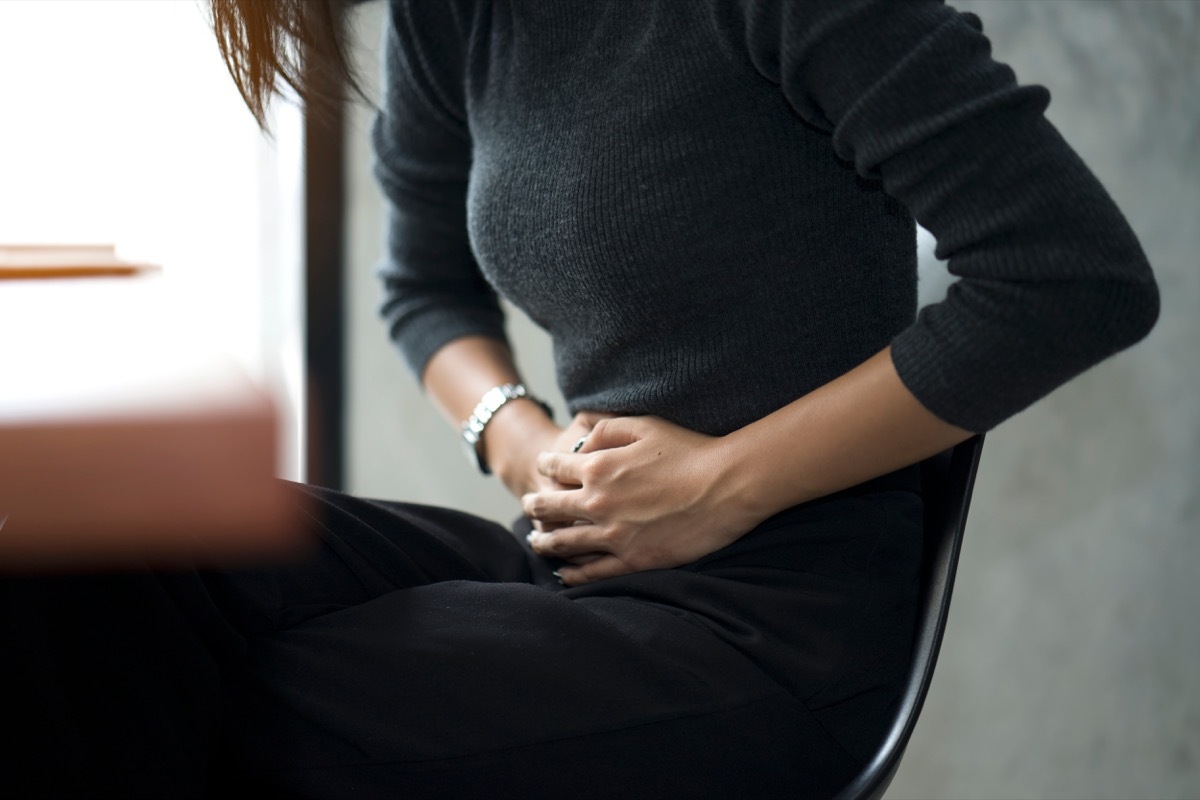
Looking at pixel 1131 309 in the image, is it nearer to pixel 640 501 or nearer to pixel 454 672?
pixel 640 501

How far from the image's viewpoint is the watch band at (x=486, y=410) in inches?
38.0

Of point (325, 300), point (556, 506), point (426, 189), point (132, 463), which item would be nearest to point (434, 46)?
point (426, 189)

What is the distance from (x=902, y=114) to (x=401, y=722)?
0.43m

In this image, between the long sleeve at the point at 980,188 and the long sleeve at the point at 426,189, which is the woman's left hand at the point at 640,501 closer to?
the long sleeve at the point at 980,188

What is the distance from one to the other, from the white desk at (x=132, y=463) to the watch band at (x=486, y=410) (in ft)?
1.28

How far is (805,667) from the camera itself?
24.4 inches

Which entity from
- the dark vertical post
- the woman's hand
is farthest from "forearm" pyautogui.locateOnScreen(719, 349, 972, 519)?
the dark vertical post

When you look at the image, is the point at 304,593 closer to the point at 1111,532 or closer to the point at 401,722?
the point at 401,722

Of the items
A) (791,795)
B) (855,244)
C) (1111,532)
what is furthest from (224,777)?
(1111,532)

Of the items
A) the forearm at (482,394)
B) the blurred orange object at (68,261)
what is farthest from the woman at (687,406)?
the blurred orange object at (68,261)

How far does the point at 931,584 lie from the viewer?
2.30 feet

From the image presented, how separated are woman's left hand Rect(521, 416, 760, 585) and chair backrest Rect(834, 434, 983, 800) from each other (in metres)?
0.14

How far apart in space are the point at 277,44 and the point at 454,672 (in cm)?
50

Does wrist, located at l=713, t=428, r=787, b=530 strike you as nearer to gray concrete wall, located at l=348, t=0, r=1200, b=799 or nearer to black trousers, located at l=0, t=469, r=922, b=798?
black trousers, located at l=0, t=469, r=922, b=798
